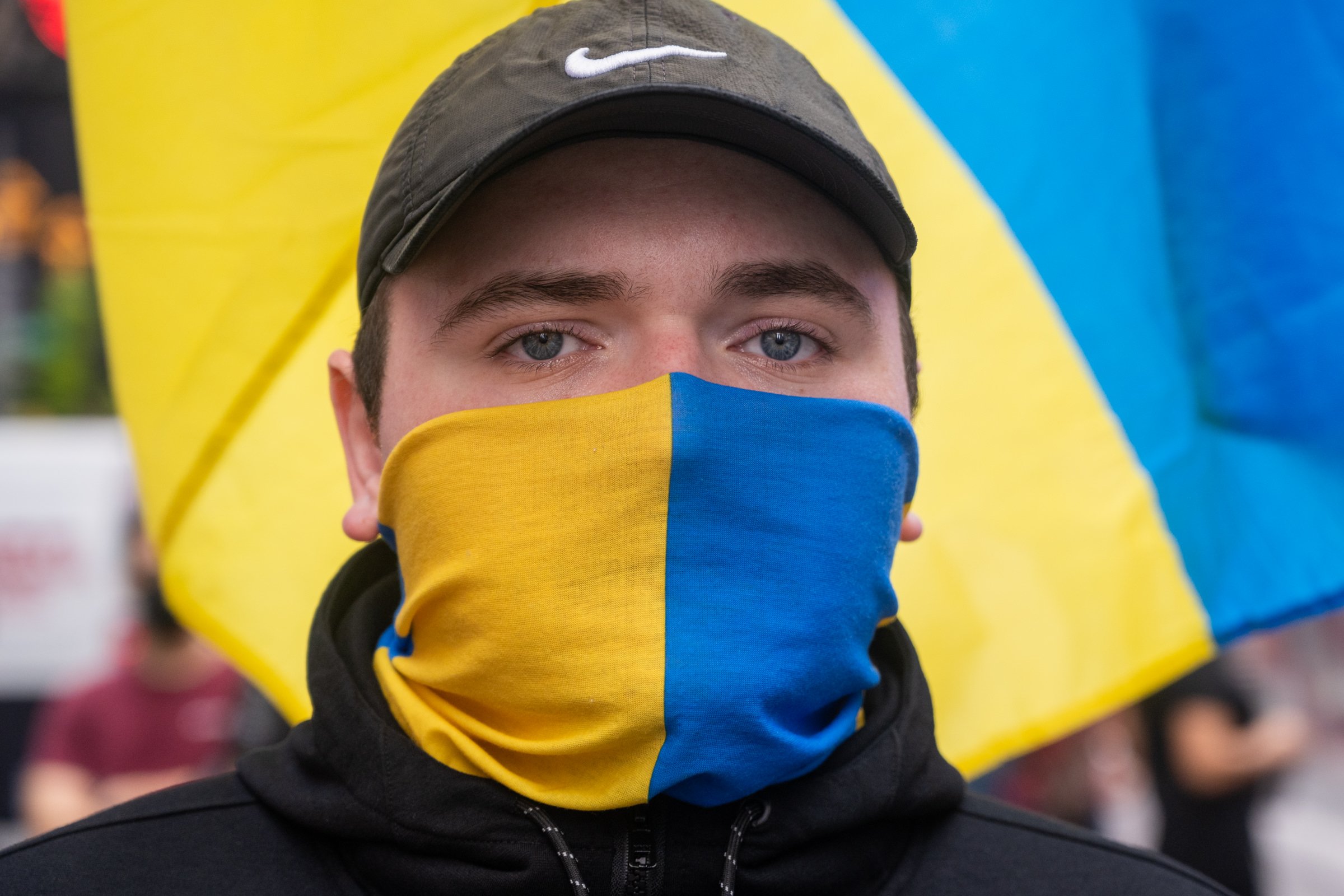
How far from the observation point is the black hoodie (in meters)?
1.47

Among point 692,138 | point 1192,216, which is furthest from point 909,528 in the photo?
point 1192,216

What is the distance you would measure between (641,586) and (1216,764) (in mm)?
3824

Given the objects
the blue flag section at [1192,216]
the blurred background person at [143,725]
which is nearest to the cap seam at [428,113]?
the blue flag section at [1192,216]

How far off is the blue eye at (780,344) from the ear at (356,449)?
50 cm

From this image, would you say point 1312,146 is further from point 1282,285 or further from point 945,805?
point 945,805

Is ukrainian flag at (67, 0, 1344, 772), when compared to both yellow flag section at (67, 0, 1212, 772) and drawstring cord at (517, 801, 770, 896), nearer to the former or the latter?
yellow flag section at (67, 0, 1212, 772)

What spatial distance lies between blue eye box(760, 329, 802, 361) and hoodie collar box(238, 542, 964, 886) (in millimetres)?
468

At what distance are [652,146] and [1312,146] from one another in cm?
126

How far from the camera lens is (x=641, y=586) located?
1.42 m

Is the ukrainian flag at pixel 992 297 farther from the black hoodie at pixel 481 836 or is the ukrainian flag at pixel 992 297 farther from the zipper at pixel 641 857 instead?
the zipper at pixel 641 857

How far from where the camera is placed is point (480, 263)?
1.56 meters

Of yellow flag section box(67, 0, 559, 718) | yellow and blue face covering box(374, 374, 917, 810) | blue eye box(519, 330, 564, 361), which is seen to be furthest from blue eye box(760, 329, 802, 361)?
yellow flag section box(67, 0, 559, 718)

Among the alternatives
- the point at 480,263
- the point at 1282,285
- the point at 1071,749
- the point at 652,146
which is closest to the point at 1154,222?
the point at 1282,285

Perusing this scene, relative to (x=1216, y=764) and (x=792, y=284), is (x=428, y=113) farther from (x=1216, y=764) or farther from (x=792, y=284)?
(x=1216, y=764)
